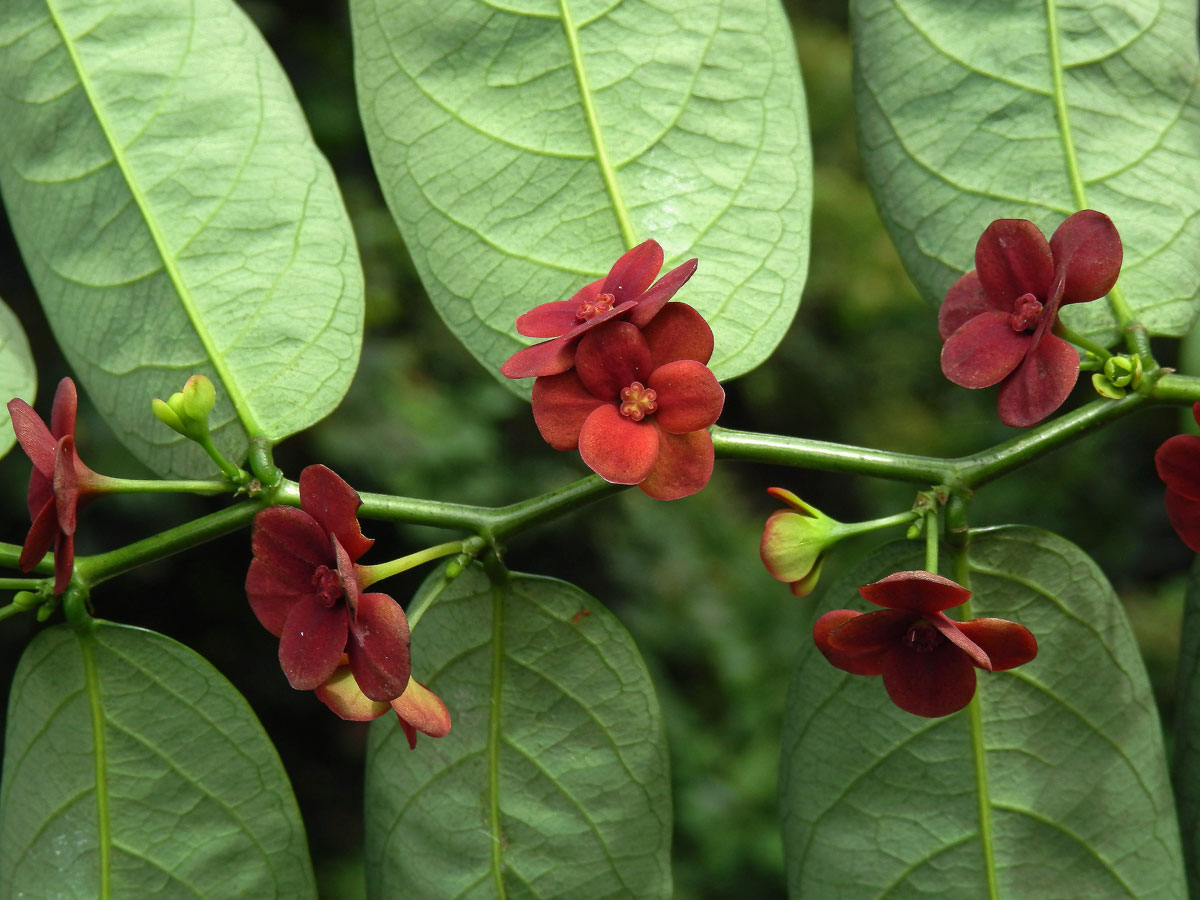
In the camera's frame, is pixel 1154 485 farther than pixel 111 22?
Yes

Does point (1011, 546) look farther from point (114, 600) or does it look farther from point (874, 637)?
point (114, 600)

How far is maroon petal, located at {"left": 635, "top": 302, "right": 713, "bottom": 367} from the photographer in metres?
0.86

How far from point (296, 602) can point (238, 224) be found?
403 millimetres

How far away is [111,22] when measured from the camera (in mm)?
1077

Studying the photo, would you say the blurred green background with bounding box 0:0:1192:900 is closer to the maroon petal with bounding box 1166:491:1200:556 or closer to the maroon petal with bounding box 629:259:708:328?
the maroon petal with bounding box 629:259:708:328

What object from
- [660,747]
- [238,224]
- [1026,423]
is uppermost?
[238,224]

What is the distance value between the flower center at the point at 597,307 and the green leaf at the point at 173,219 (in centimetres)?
26

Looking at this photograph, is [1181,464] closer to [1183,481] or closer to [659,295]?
[1183,481]

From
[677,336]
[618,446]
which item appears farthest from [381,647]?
[677,336]

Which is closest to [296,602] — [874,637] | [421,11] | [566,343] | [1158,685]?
[566,343]

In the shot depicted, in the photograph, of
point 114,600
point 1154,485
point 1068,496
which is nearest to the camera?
point 114,600

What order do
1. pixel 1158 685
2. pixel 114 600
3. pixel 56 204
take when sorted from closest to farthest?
pixel 56 204
pixel 114 600
pixel 1158 685

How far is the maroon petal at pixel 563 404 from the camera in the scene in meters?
0.87

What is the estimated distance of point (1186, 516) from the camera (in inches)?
35.3
